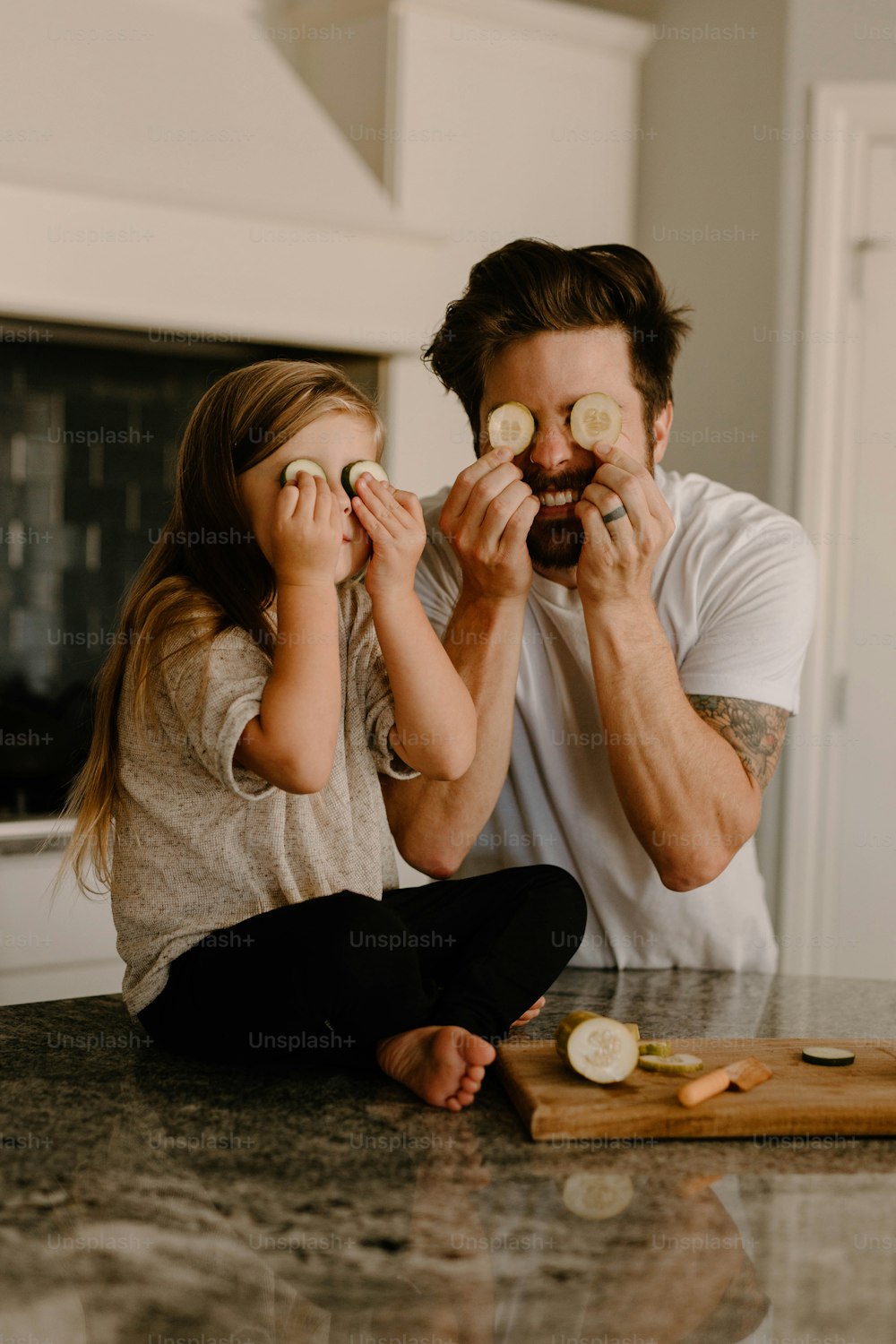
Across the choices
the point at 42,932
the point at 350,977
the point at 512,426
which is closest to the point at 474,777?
the point at 512,426

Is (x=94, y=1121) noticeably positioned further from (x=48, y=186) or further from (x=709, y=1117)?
(x=48, y=186)

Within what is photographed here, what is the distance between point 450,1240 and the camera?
94cm

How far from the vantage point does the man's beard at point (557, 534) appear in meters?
1.77

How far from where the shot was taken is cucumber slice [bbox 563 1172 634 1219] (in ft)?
3.23

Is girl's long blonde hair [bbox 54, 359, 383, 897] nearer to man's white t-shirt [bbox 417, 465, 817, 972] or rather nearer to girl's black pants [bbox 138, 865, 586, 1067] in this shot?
girl's black pants [bbox 138, 865, 586, 1067]

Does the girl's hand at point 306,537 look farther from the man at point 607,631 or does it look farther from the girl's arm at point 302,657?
the man at point 607,631

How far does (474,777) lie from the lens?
1720mm

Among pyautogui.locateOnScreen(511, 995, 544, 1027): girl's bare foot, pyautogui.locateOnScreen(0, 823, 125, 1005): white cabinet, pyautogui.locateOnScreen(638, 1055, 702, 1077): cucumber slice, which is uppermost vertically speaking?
pyautogui.locateOnScreen(638, 1055, 702, 1077): cucumber slice

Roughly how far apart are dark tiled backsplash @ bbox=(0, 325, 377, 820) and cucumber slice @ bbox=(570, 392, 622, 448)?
157 cm

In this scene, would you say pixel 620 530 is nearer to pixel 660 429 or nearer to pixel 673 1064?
pixel 660 429

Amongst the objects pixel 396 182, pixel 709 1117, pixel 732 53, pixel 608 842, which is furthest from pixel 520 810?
pixel 732 53

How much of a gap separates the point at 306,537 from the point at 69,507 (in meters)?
1.91

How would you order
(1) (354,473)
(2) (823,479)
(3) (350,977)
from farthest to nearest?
(2) (823,479), (1) (354,473), (3) (350,977)

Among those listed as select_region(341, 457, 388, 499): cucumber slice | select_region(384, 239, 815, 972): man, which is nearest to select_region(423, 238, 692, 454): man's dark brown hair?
select_region(384, 239, 815, 972): man
